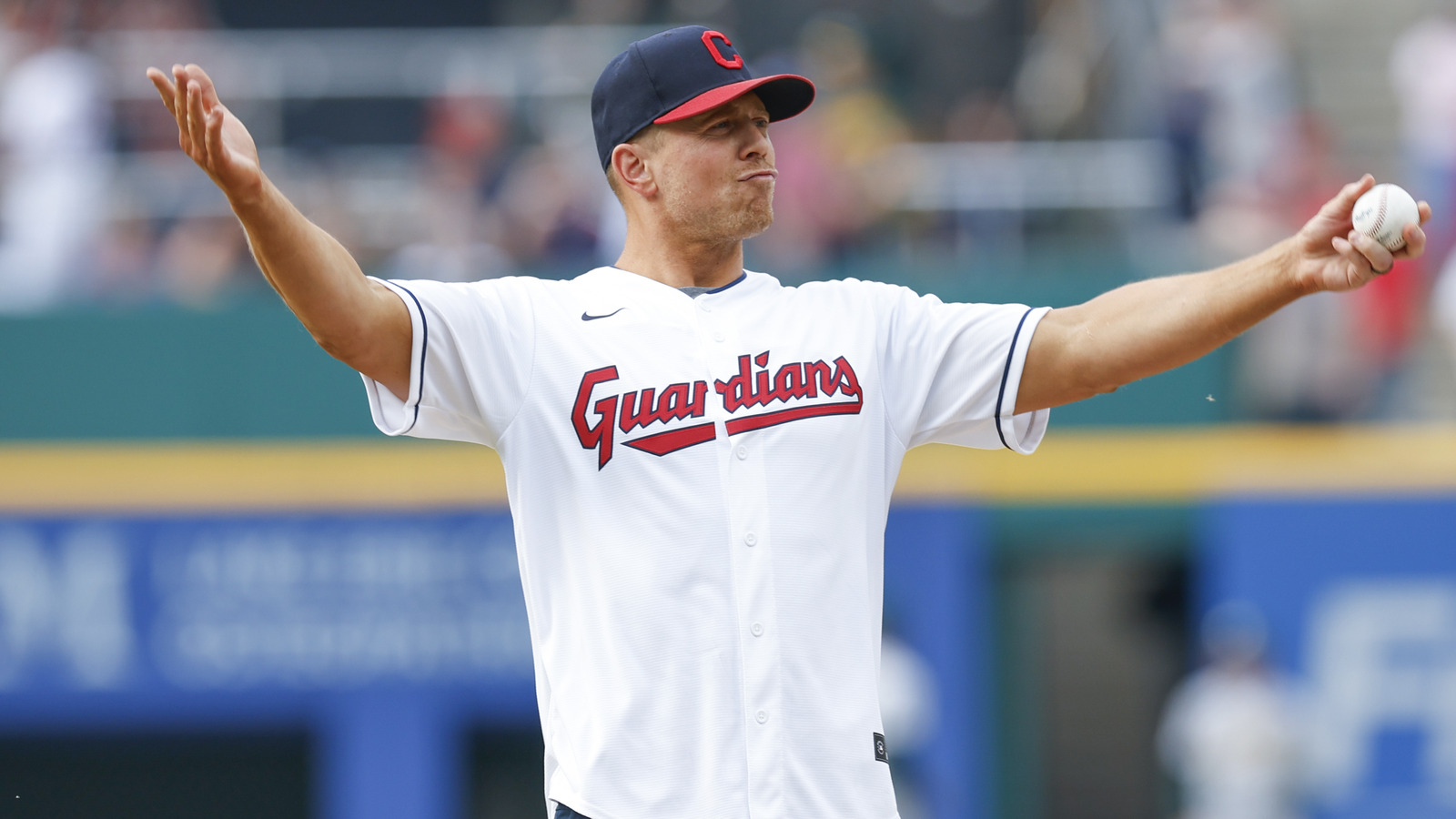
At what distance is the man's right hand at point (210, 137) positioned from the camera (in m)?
2.76

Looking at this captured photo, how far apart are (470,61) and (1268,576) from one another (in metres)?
5.48

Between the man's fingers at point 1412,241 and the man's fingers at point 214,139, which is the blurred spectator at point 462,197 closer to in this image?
the man's fingers at point 214,139

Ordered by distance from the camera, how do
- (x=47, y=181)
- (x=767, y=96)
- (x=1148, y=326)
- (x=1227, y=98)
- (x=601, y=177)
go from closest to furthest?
1. (x=1148, y=326)
2. (x=767, y=96)
3. (x=47, y=181)
4. (x=601, y=177)
5. (x=1227, y=98)

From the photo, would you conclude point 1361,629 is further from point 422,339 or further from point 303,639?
point 422,339

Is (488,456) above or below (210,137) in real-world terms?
below

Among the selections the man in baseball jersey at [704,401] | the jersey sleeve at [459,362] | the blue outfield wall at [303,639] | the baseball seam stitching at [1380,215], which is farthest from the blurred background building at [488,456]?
the baseball seam stitching at [1380,215]

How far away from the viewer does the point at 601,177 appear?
999cm

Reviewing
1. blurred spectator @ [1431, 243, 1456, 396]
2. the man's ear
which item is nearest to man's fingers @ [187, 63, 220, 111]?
the man's ear

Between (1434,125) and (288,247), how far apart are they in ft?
28.7

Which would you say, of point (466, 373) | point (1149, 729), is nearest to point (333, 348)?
point (466, 373)

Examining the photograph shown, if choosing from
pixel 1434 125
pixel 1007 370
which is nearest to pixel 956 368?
pixel 1007 370

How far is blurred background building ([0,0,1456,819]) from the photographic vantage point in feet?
30.3

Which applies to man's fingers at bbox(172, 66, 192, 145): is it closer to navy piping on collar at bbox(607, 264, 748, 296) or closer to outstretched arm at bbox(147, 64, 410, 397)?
outstretched arm at bbox(147, 64, 410, 397)

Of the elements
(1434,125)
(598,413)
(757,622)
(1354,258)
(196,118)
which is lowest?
(757,622)
